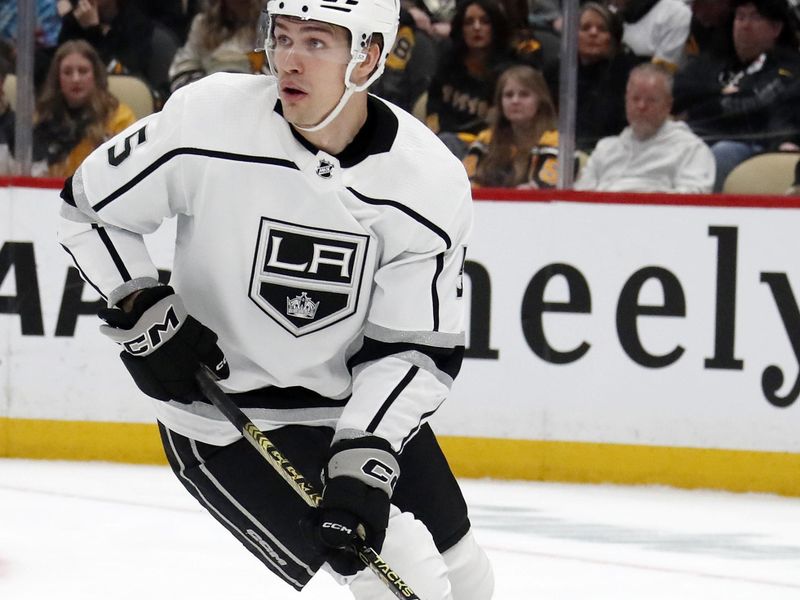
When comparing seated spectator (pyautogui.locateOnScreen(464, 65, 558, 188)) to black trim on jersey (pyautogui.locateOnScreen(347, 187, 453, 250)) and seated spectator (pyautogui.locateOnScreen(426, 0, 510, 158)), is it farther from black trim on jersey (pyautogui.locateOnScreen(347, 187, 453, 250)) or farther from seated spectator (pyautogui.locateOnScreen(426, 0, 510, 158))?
black trim on jersey (pyautogui.locateOnScreen(347, 187, 453, 250))

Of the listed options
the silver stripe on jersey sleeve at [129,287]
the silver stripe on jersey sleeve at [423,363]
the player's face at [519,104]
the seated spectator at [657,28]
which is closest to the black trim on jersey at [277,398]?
the silver stripe on jersey sleeve at [423,363]

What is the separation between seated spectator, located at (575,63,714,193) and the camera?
4688 millimetres

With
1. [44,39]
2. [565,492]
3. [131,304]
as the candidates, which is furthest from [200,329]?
[44,39]

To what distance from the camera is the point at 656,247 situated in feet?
15.4

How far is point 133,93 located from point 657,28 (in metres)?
1.62

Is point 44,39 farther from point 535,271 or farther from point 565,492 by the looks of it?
point 565,492

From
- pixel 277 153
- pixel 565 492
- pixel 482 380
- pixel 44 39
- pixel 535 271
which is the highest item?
pixel 44 39

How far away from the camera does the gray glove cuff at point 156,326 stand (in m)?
2.27

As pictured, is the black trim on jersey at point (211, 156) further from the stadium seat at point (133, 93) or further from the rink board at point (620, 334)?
the stadium seat at point (133, 93)

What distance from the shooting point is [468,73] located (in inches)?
187

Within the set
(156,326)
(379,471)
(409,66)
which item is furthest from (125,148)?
(409,66)

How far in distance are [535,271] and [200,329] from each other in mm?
2546

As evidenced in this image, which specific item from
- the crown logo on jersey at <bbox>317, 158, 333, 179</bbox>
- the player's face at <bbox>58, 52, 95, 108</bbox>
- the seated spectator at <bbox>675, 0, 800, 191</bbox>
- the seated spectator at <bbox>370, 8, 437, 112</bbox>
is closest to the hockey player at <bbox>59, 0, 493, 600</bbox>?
the crown logo on jersey at <bbox>317, 158, 333, 179</bbox>

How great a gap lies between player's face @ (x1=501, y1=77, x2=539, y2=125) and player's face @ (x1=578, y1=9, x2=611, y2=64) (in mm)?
205
